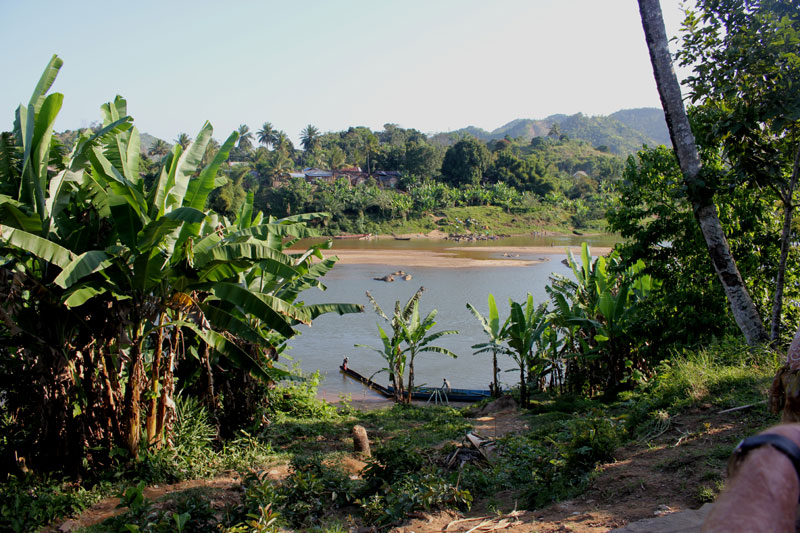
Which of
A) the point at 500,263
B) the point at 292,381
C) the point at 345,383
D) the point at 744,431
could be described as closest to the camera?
the point at 744,431

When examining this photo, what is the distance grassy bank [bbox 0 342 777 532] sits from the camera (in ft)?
13.5

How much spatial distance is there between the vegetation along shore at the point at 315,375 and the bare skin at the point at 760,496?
75 cm

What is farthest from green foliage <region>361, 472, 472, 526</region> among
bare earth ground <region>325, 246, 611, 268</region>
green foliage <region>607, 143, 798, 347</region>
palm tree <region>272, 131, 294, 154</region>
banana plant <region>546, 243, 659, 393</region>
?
palm tree <region>272, 131, 294, 154</region>

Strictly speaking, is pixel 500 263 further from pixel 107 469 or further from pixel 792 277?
pixel 107 469

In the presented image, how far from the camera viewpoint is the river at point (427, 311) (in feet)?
50.0

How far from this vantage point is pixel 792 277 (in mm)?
7742

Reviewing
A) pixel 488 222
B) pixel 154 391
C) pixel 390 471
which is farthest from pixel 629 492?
pixel 488 222

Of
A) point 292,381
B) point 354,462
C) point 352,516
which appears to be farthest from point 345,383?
point 352,516

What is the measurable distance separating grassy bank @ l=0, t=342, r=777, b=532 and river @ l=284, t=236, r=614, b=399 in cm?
654

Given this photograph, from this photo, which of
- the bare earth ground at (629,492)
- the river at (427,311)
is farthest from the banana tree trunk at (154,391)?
the river at (427,311)

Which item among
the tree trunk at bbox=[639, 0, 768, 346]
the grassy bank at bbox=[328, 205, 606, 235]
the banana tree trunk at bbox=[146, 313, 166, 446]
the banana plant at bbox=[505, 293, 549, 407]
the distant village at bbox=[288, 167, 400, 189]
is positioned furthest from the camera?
the distant village at bbox=[288, 167, 400, 189]

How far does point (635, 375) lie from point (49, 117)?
7.80m

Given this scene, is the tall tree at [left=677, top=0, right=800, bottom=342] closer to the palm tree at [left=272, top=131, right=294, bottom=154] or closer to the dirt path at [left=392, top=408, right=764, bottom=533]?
the dirt path at [left=392, top=408, right=764, bottom=533]

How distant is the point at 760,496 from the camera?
0.79 m
